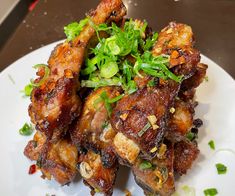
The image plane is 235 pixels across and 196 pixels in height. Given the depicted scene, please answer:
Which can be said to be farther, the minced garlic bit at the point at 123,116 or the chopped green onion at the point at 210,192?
the chopped green onion at the point at 210,192

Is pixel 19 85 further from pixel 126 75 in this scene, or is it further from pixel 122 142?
pixel 122 142

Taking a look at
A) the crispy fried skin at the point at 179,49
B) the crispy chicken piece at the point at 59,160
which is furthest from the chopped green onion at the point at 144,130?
the crispy chicken piece at the point at 59,160

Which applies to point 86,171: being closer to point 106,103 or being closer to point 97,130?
point 97,130

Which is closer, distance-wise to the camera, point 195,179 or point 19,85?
point 195,179

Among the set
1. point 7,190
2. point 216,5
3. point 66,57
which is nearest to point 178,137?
point 66,57

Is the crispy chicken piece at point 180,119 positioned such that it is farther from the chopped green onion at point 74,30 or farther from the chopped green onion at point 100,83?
the chopped green onion at point 74,30
